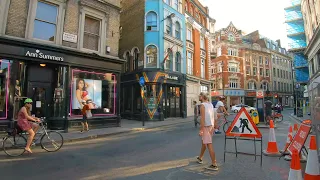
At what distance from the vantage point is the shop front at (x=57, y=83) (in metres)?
9.62

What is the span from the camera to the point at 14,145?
6.65m

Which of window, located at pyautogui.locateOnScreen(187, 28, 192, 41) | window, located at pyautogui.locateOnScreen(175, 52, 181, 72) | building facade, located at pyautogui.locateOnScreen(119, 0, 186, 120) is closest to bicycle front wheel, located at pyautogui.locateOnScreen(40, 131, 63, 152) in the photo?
building facade, located at pyautogui.locateOnScreen(119, 0, 186, 120)

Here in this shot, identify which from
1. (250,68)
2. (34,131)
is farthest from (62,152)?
(250,68)

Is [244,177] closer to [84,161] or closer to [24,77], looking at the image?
[84,161]

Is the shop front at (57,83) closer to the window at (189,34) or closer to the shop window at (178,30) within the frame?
the shop window at (178,30)

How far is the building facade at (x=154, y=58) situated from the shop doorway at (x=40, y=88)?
345 inches

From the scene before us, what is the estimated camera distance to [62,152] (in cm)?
679

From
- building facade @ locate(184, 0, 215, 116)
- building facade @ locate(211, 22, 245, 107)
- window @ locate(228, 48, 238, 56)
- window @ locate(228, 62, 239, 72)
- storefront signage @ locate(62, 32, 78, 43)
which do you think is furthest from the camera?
window @ locate(228, 48, 238, 56)

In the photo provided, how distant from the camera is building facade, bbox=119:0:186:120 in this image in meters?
19.1

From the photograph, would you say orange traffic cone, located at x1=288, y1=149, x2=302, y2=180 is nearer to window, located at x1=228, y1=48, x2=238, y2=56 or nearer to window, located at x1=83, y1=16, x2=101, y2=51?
window, located at x1=83, y1=16, x2=101, y2=51

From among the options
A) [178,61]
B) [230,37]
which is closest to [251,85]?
[230,37]

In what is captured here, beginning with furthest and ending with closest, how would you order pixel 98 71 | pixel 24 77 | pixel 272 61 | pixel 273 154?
pixel 272 61
pixel 98 71
pixel 24 77
pixel 273 154

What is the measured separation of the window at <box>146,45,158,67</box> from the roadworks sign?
14.6m

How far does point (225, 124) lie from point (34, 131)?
9.18 meters
